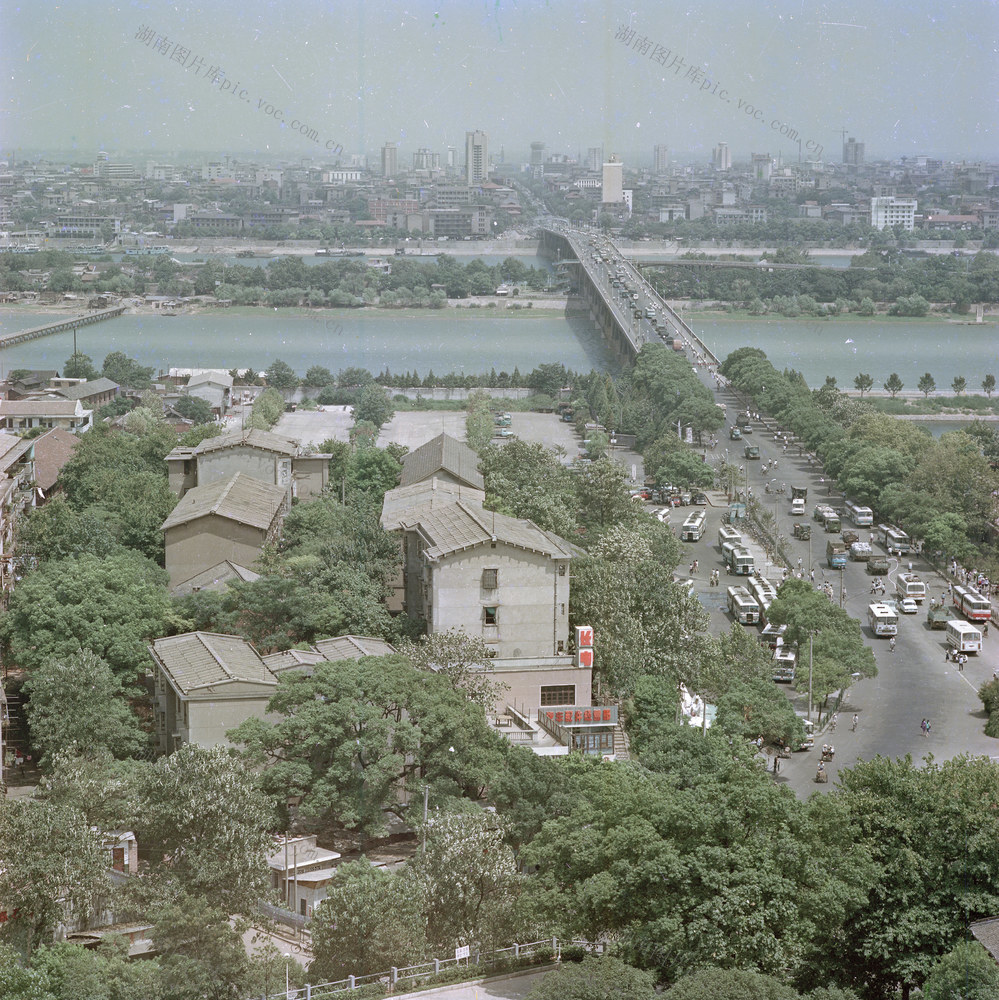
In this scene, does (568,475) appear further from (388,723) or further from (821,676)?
(388,723)

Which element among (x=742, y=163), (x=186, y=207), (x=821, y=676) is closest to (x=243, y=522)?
(x=821, y=676)

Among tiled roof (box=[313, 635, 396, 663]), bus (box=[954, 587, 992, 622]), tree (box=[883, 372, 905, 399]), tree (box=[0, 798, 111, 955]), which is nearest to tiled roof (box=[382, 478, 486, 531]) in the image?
tiled roof (box=[313, 635, 396, 663])

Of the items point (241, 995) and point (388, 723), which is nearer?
point (241, 995)

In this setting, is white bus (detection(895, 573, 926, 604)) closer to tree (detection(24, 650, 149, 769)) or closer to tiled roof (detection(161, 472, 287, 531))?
tiled roof (detection(161, 472, 287, 531))

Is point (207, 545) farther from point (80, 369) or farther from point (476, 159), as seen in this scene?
point (476, 159)

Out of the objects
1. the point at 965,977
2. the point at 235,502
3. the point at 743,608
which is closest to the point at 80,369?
the point at 235,502
